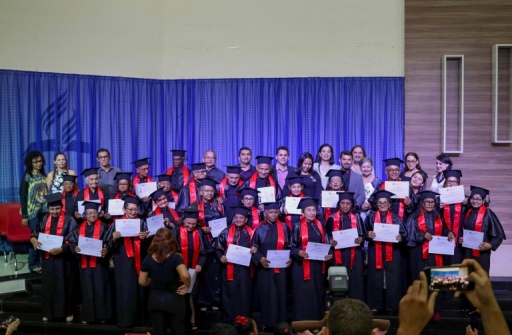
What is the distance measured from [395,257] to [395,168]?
47.5 inches

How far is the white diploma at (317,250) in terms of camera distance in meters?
7.07

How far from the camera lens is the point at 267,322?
722 cm

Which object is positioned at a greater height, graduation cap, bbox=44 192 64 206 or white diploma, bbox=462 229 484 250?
graduation cap, bbox=44 192 64 206

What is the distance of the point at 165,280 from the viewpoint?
19.7ft

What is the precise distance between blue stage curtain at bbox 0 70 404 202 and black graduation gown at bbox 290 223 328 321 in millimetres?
3747

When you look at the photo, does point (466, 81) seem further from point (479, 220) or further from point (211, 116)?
point (211, 116)

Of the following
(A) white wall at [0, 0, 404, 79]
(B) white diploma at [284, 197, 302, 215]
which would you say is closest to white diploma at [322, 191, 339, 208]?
(B) white diploma at [284, 197, 302, 215]

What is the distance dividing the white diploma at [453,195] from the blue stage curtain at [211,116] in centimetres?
325

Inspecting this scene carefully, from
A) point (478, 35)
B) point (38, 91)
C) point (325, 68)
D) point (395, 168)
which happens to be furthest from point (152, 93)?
point (478, 35)

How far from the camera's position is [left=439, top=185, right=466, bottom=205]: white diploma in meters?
7.30

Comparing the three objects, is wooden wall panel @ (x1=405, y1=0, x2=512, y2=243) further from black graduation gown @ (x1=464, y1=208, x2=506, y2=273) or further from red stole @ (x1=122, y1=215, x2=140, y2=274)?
red stole @ (x1=122, y1=215, x2=140, y2=274)

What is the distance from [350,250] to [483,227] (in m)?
1.63

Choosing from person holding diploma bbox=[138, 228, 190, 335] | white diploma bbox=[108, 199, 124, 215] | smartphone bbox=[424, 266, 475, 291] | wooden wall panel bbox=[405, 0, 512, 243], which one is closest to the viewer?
smartphone bbox=[424, 266, 475, 291]

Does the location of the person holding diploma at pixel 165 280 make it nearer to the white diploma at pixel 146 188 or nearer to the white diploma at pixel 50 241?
the white diploma at pixel 50 241
